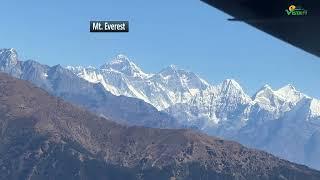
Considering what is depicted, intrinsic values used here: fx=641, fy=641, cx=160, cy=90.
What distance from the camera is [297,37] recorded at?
400 inches

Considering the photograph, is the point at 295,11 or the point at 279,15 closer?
the point at 295,11

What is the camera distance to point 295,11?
27.8ft

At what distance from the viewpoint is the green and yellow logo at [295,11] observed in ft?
27.5

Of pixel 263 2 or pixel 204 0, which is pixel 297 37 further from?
pixel 204 0

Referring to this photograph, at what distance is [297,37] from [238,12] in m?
1.52

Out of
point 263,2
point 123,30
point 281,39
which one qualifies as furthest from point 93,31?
point 263,2

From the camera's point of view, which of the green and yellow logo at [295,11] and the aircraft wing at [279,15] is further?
the aircraft wing at [279,15]

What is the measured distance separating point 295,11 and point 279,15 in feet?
1.36

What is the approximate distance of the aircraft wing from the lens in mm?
8500

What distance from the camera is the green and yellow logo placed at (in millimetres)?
8375

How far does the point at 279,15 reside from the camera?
348 inches

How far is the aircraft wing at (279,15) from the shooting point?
335 inches

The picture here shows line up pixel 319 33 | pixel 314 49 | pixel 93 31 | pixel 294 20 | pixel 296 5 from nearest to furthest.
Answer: pixel 296 5, pixel 294 20, pixel 319 33, pixel 314 49, pixel 93 31

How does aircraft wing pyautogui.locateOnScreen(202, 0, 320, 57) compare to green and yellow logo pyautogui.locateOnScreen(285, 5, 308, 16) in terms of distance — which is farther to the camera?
aircraft wing pyautogui.locateOnScreen(202, 0, 320, 57)
